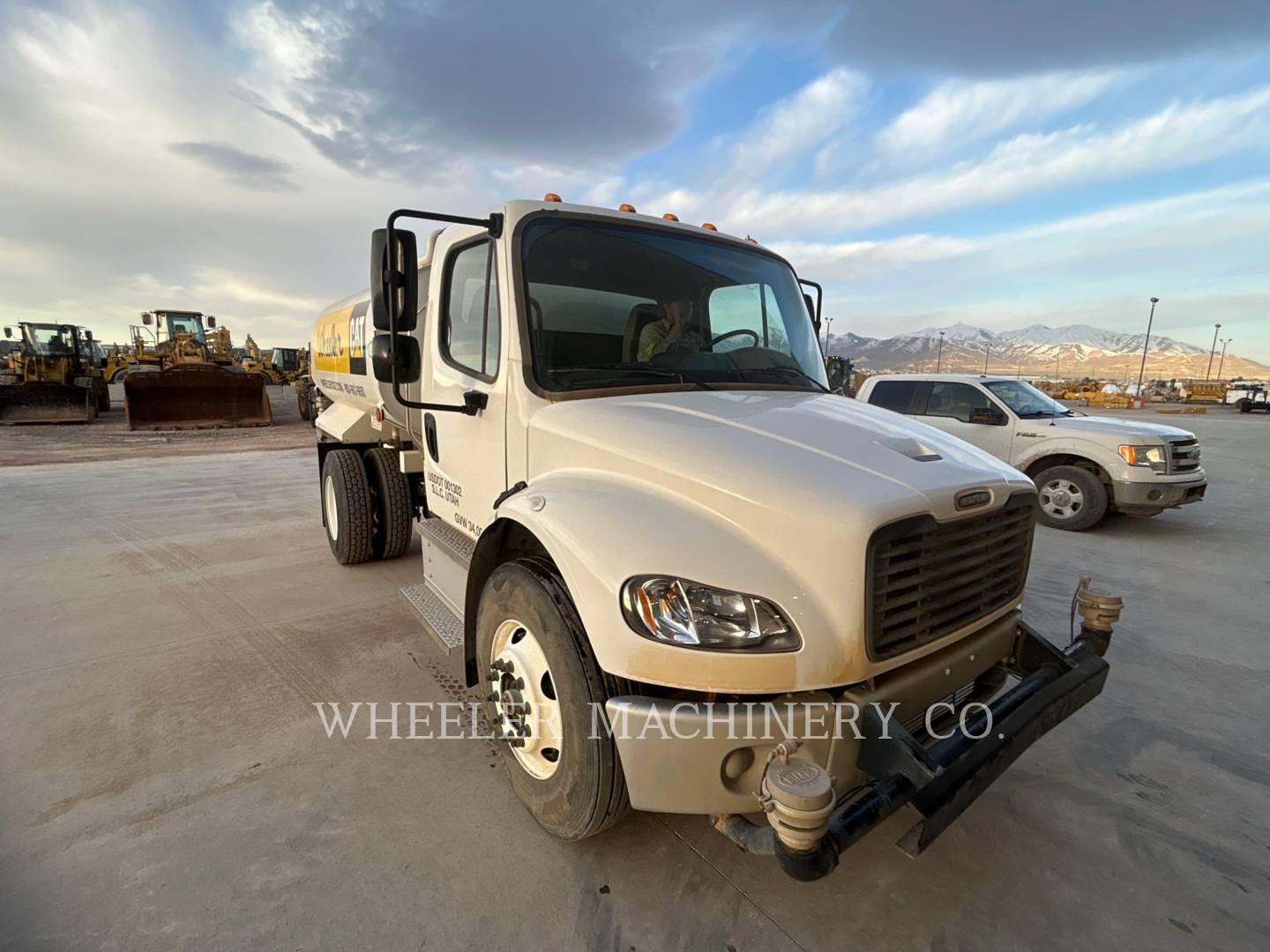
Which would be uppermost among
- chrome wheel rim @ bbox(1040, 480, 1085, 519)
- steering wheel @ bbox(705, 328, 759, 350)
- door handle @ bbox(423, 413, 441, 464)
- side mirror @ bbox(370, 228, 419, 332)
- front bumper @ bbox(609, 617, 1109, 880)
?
side mirror @ bbox(370, 228, 419, 332)

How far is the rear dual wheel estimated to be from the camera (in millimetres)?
5043

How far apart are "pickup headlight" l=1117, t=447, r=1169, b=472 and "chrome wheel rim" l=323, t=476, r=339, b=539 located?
7927 millimetres

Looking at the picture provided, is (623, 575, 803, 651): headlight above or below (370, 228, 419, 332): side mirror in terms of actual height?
below

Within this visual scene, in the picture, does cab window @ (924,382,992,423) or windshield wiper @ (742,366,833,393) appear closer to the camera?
windshield wiper @ (742,366,833,393)

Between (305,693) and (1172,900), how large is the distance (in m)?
3.71

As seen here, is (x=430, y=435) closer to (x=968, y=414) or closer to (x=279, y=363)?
(x=968, y=414)

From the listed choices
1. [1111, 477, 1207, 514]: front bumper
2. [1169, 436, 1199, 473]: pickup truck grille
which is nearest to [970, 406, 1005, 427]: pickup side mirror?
[1111, 477, 1207, 514]: front bumper

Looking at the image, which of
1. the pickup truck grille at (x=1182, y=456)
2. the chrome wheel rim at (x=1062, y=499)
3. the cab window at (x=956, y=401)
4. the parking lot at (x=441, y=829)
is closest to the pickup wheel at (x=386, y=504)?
the parking lot at (x=441, y=829)

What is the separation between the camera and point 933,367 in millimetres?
118250

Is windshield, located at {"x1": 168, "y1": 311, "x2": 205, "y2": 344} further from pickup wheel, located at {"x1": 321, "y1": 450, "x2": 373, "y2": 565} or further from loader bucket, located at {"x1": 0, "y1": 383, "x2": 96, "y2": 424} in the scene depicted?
pickup wheel, located at {"x1": 321, "y1": 450, "x2": 373, "y2": 565}

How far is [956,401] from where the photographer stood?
7957 mm

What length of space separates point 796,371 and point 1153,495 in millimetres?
5796

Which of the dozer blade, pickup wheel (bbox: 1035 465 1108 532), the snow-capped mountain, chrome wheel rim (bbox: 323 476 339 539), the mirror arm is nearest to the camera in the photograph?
the mirror arm

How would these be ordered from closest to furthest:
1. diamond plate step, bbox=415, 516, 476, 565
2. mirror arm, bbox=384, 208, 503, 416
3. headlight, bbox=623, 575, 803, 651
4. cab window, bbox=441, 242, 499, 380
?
1. headlight, bbox=623, 575, 803, 651
2. mirror arm, bbox=384, 208, 503, 416
3. cab window, bbox=441, 242, 499, 380
4. diamond plate step, bbox=415, 516, 476, 565
